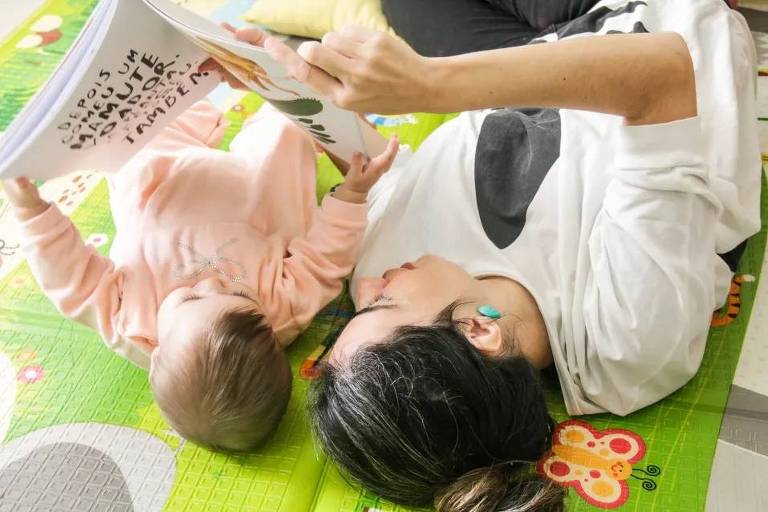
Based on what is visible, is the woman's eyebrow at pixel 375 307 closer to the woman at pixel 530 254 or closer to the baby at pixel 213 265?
the woman at pixel 530 254

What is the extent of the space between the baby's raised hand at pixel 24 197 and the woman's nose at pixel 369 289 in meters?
0.43

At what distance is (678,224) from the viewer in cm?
89

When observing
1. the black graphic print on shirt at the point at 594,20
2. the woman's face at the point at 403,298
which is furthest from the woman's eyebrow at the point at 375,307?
the black graphic print on shirt at the point at 594,20

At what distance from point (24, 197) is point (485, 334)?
2.00 feet

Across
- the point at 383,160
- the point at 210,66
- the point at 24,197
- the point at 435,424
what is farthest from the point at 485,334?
the point at 24,197

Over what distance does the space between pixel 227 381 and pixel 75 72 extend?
396 mm

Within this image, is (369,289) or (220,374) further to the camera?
(369,289)

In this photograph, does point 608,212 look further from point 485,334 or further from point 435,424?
point 435,424

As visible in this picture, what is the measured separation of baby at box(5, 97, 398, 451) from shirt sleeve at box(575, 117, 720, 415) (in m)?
0.32

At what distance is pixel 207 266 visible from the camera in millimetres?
1066

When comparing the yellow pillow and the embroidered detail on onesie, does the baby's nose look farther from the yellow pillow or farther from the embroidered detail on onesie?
the yellow pillow

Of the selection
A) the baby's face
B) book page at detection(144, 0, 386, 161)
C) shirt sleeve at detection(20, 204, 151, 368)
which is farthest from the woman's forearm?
shirt sleeve at detection(20, 204, 151, 368)

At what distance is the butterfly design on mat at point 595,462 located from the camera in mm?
940

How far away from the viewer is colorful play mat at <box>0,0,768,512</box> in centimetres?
96
